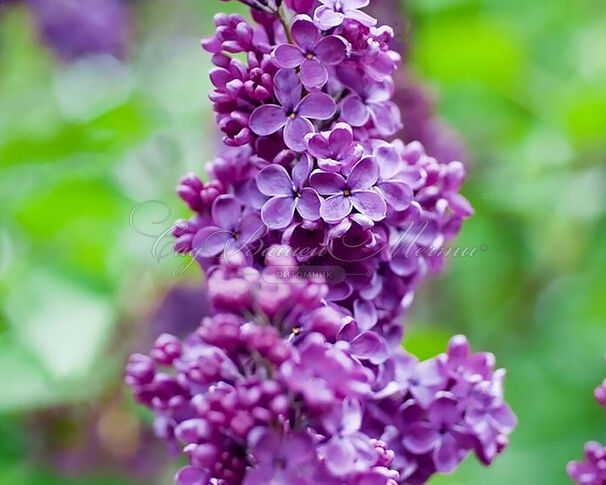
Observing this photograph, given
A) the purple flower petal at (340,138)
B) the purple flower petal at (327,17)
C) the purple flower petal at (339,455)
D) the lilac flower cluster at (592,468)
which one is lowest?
the purple flower petal at (339,455)

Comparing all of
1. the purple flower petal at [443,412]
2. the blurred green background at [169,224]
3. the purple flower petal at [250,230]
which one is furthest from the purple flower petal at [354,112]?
the blurred green background at [169,224]

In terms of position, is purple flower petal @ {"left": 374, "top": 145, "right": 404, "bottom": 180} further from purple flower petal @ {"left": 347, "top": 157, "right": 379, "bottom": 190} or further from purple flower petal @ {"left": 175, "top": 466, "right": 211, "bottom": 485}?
purple flower petal @ {"left": 175, "top": 466, "right": 211, "bottom": 485}

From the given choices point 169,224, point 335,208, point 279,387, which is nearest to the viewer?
point 279,387

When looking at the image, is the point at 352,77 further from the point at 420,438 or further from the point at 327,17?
the point at 420,438

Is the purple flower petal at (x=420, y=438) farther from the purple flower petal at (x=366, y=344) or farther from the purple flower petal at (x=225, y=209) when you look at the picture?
the purple flower petal at (x=225, y=209)

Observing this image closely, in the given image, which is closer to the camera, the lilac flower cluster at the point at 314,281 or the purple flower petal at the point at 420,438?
the lilac flower cluster at the point at 314,281

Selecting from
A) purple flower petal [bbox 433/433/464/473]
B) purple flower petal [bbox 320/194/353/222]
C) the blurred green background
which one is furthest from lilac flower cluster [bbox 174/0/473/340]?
the blurred green background

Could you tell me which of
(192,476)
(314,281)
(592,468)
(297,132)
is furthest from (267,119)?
(592,468)

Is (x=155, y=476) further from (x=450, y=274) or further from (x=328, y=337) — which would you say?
(x=328, y=337)
